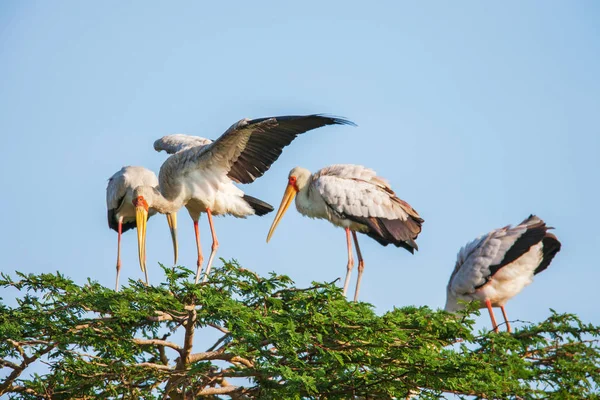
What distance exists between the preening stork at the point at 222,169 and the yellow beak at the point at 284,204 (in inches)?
6.0

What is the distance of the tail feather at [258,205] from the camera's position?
12.2m

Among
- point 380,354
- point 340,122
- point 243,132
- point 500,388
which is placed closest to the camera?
point 500,388

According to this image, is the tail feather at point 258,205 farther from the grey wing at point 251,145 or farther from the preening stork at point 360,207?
the grey wing at point 251,145


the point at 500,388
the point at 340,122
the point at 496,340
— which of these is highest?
the point at 340,122

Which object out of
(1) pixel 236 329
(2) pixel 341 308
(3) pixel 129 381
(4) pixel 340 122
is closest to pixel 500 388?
(2) pixel 341 308

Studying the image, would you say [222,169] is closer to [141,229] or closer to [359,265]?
[141,229]

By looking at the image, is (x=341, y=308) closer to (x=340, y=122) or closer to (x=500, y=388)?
(x=500, y=388)

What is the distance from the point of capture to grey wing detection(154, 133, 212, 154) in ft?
40.6

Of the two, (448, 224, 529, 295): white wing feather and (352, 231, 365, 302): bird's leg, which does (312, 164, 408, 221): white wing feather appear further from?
(448, 224, 529, 295): white wing feather

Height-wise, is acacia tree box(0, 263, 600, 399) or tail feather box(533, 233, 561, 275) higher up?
tail feather box(533, 233, 561, 275)

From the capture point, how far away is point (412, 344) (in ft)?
24.6

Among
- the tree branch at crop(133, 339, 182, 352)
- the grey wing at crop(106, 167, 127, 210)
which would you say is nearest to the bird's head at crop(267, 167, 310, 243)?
the grey wing at crop(106, 167, 127, 210)

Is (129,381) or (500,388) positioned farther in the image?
(129,381)

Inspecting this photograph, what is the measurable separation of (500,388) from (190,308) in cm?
229
